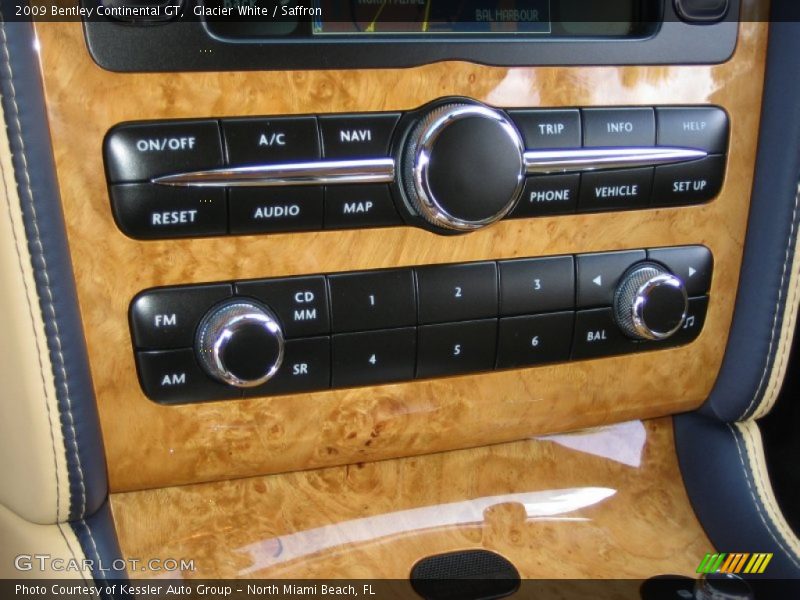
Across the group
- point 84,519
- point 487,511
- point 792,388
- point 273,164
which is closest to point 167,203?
point 273,164

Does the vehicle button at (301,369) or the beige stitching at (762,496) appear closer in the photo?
the vehicle button at (301,369)

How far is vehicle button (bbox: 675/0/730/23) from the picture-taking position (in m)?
0.60

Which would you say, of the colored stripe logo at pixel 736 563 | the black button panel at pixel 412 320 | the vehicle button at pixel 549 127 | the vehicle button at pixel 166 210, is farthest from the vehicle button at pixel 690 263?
the vehicle button at pixel 166 210

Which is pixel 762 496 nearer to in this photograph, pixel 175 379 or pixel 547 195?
pixel 547 195

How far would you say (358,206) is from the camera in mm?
548

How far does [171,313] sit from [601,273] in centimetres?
34

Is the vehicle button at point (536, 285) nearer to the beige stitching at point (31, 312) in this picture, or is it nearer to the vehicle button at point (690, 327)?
the vehicle button at point (690, 327)

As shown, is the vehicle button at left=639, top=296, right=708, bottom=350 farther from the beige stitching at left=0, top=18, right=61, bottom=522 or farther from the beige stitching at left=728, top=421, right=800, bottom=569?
the beige stitching at left=0, top=18, right=61, bottom=522

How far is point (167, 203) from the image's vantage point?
506mm

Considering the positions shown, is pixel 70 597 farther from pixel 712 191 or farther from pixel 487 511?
pixel 712 191

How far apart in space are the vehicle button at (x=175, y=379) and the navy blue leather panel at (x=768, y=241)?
0.45 metres

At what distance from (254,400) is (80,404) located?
0.39 ft

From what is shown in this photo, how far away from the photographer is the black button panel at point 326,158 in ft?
1.64

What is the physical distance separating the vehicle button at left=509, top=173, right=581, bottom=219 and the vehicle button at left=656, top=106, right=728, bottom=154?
9 centimetres
